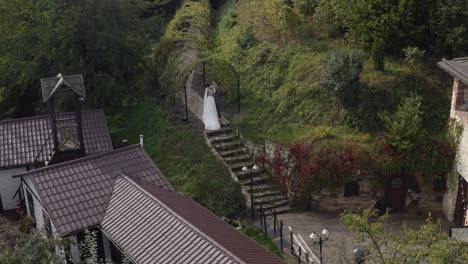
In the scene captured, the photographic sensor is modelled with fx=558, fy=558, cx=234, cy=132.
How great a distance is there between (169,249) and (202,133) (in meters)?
10.5

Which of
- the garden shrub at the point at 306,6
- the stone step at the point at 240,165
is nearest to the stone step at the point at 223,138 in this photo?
the stone step at the point at 240,165

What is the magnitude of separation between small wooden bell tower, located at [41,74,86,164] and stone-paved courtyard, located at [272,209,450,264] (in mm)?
7830

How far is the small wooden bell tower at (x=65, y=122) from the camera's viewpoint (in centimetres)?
1847

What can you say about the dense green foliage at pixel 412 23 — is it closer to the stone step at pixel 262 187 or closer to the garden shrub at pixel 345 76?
the garden shrub at pixel 345 76

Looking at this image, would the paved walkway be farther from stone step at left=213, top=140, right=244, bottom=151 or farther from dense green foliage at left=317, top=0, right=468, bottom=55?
dense green foliage at left=317, top=0, right=468, bottom=55

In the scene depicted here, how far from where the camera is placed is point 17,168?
68.4 feet

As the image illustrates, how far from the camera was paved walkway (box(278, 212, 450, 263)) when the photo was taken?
18.6m

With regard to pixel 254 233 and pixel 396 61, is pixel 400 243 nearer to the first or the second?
pixel 254 233

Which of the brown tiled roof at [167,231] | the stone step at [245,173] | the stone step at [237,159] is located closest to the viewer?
the brown tiled roof at [167,231]

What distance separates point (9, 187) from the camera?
2122 cm

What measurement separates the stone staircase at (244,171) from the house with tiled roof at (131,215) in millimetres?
4755

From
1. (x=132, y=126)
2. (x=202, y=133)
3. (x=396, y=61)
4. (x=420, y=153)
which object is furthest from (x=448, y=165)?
(x=132, y=126)

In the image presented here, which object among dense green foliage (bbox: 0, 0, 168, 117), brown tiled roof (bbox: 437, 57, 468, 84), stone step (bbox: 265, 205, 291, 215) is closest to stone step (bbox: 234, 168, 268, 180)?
stone step (bbox: 265, 205, 291, 215)

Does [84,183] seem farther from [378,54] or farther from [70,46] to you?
[378,54]
